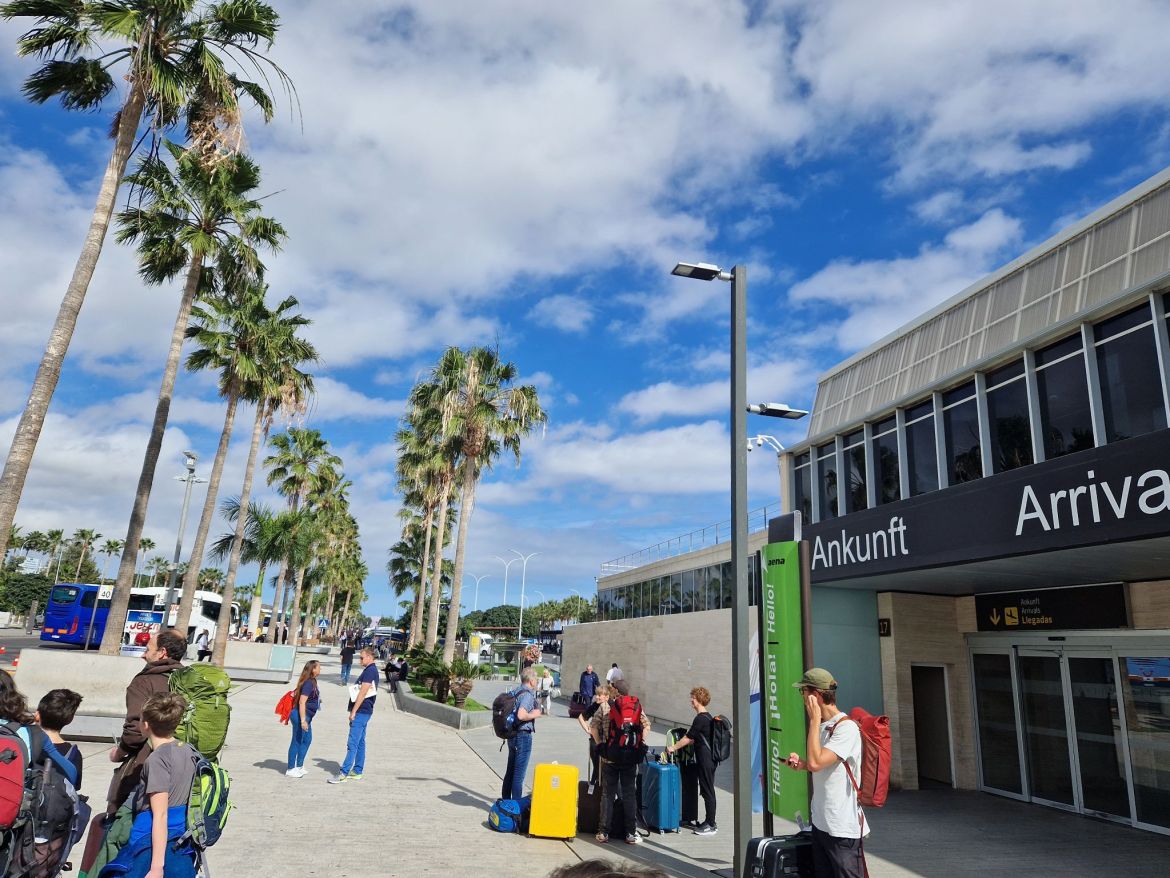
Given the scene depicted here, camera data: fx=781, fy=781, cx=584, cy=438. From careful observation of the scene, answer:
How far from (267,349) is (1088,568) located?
2362 centimetres

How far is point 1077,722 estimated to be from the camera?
11.6 m

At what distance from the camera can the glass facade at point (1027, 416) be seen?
36.4 ft

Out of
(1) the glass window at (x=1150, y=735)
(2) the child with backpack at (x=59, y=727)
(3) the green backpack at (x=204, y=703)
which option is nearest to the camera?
(2) the child with backpack at (x=59, y=727)

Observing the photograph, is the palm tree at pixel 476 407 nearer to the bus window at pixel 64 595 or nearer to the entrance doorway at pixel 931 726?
the entrance doorway at pixel 931 726

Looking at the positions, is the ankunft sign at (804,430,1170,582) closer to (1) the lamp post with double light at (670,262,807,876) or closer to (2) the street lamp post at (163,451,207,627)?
(1) the lamp post with double light at (670,262,807,876)

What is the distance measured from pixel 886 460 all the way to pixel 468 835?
1095cm

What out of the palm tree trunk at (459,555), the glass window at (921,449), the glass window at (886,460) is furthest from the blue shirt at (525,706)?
the palm tree trunk at (459,555)

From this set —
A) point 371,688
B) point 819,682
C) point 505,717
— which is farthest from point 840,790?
point 371,688

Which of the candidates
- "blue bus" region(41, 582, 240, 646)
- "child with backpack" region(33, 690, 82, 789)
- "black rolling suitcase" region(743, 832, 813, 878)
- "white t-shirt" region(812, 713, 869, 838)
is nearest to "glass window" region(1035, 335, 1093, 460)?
"white t-shirt" region(812, 713, 869, 838)

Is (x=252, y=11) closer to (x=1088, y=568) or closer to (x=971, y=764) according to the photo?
(x=1088, y=568)

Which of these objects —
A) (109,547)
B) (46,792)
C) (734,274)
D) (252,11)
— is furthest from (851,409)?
(109,547)

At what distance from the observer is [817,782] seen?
225 inches

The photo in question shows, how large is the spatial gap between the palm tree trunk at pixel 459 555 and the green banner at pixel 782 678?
18432mm

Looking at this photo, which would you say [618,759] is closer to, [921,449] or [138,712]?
[138,712]
